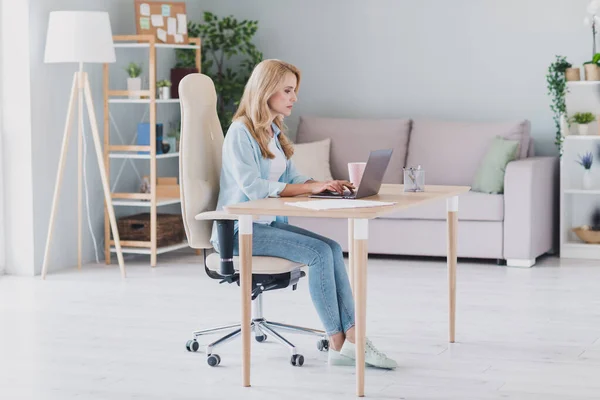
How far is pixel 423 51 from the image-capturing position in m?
7.11

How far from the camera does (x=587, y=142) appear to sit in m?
6.55

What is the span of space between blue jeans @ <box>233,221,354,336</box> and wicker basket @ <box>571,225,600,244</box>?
10.4 ft

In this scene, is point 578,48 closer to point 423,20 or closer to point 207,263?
point 423,20

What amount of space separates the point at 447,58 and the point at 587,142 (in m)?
1.14

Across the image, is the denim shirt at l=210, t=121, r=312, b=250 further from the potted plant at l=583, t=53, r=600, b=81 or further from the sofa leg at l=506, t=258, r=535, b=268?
the potted plant at l=583, t=53, r=600, b=81

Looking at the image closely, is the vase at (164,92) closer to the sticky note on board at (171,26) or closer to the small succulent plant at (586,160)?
the sticky note on board at (171,26)

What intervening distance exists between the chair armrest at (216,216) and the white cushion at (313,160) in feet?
9.59

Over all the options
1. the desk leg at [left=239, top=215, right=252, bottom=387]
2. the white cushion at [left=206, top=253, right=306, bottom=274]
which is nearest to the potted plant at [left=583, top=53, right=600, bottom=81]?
the white cushion at [left=206, top=253, right=306, bottom=274]

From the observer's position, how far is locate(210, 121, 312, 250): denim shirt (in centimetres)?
364

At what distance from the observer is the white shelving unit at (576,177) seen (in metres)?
6.45

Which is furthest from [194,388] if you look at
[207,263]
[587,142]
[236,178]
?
[587,142]

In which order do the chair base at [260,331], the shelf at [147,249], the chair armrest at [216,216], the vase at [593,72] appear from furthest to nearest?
1. the vase at [593,72]
2. the shelf at [147,249]
3. the chair base at [260,331]
4. the chair armrest at [216,216]

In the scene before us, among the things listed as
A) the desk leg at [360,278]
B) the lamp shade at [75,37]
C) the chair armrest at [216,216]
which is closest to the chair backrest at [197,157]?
the chair armrest at [216,216]

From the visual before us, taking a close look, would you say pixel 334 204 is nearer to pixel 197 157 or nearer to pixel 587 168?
pixel 197 157
